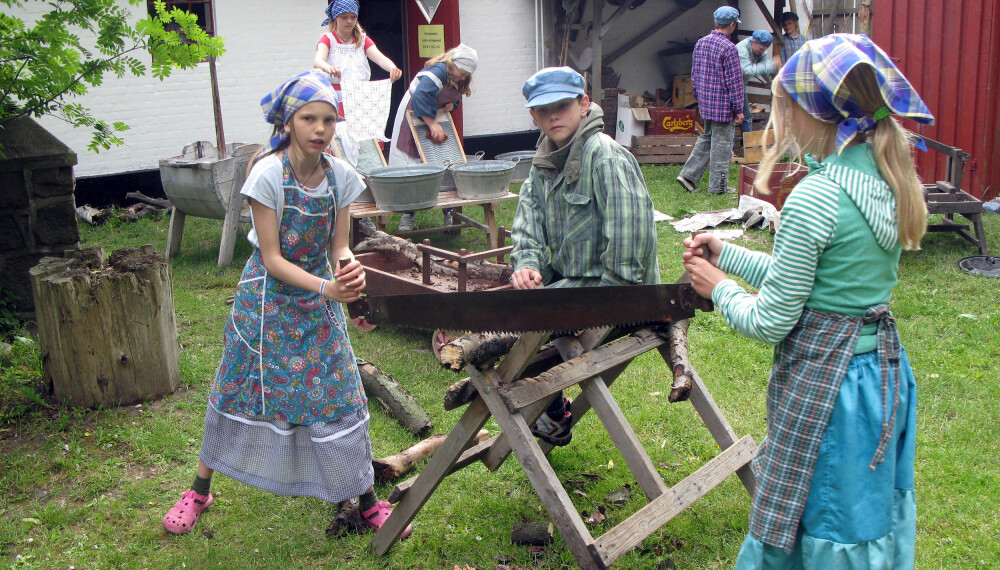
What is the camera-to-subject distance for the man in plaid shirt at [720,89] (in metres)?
10.4

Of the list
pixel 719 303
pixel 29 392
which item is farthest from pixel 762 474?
pixel 29 392

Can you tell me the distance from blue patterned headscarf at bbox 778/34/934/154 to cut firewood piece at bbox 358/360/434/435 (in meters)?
2.94

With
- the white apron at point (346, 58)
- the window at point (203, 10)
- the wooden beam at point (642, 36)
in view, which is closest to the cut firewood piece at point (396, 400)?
the white apron at point (346, 58)

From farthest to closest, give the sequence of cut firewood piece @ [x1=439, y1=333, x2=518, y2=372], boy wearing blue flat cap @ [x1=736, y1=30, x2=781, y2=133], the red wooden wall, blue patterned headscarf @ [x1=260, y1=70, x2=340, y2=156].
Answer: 1. boy wearing blue flat cap @ [x1=736, y1=30, x2=781, y2=133]
2. the red wooden wall
3. blue patterned headscarf @ [x1=260, y1=70, x2=340, y2=156]
4. cut firewood piece @ [x1=439, y1=333, x2=518, y2=372]

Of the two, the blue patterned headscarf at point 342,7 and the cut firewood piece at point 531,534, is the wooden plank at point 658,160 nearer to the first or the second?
the blue patterned headscarf at point 342,7

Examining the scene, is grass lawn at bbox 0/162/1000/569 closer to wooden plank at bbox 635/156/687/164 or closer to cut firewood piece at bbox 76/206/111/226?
cut firewood piece at bbox 76/206/111/226

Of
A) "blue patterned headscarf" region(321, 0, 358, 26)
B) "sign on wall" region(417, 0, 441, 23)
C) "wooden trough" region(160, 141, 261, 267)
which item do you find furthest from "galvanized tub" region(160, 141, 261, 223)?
"sign on wall" region(417, 0, 441, 23)

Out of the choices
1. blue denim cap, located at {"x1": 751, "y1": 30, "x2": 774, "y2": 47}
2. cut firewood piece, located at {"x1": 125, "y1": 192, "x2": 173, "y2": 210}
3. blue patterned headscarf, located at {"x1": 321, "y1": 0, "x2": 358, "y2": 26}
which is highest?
blue patterned headscarf, located at {"x1": 321, "y1": 0, "x2": 358, "y2": 26}

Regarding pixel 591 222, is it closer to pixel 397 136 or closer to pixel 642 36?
pixel 397 136

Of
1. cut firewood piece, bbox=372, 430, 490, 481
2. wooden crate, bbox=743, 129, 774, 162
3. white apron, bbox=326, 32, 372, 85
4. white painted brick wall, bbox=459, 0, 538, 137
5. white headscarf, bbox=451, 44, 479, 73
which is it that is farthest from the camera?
white painted brick wall, bbox=459, 0, 538, 137

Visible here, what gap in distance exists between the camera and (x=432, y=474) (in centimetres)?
323

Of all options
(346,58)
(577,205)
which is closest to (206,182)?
(346,58)

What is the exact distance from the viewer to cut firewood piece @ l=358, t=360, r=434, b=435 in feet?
14.9

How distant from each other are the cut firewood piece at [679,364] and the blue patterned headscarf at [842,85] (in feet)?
3.59
